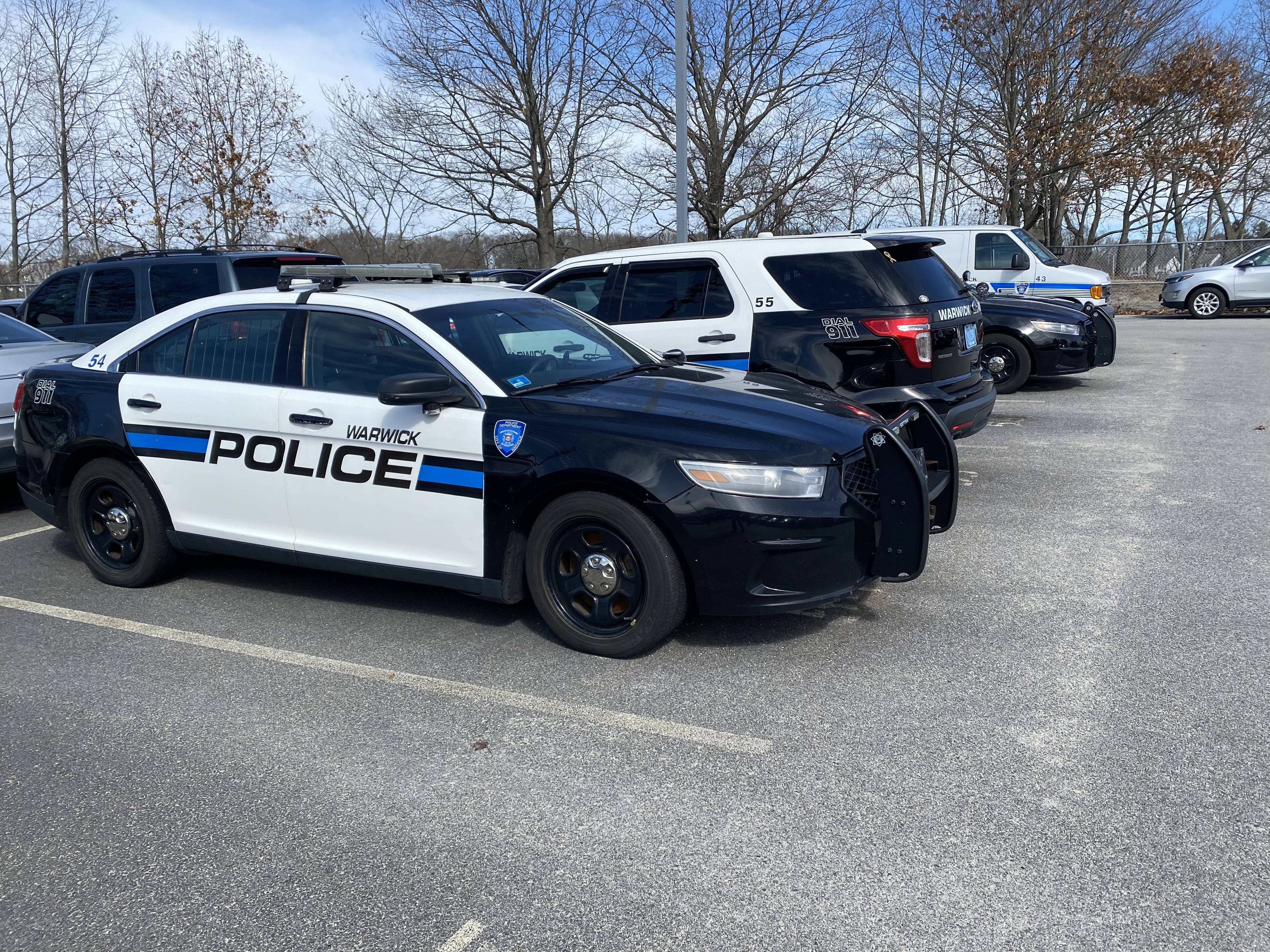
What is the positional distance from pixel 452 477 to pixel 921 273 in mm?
4176

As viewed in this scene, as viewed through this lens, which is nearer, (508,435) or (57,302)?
(508,435)

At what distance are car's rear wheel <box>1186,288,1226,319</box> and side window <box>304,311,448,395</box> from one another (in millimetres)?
22704

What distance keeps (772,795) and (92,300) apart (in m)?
9.51

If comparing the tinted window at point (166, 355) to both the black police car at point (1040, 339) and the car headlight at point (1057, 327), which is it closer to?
the black police car at point (1040, 339)

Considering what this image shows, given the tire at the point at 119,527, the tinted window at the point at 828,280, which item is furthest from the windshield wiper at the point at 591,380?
the tire at the point at 119,527

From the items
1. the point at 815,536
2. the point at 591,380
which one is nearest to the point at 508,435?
the point at 591,380

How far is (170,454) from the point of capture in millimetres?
5273

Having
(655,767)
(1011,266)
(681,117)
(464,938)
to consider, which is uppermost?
(681,117)

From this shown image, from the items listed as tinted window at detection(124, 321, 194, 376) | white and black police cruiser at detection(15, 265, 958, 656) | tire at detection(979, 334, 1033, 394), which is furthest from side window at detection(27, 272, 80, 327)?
tire at detection(979, 334, 1033, 394)

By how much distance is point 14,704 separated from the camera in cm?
414

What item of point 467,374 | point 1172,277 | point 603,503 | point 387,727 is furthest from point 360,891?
point 1172,277

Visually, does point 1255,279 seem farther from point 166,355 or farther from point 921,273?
point 166,355

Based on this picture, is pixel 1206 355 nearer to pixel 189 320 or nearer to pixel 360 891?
pixel 189 320

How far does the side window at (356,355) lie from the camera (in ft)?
15.8
